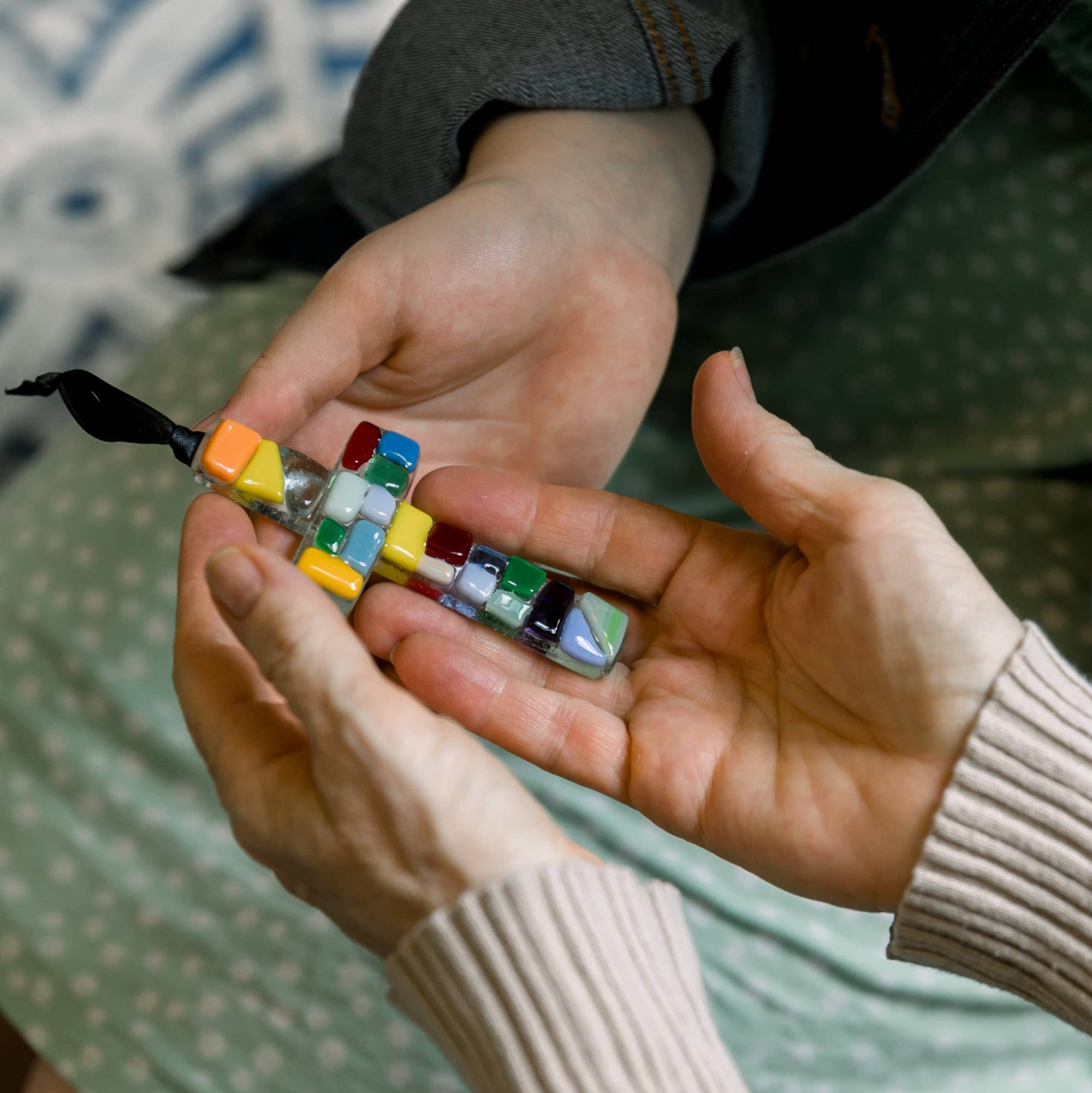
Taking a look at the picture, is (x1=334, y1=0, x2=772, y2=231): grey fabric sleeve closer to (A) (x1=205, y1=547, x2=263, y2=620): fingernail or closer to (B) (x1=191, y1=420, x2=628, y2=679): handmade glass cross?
(B) (x1=191, y1=420, x2=628, y2=679): handmade glass cross

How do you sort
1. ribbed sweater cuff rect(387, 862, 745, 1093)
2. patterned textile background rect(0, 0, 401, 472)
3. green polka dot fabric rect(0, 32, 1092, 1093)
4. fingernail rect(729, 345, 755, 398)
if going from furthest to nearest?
patterned textile background rect(0, 0, 401, 472), green polka dot fabric rect(0, 32, 1092, 1093), fingernail rect(729, 345, 755, 398), ribbed sweater cuff rect(387, 862, 745, 1093)

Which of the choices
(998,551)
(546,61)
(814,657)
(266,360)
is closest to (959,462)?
(998,551)

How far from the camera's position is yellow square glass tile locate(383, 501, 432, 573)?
78cm

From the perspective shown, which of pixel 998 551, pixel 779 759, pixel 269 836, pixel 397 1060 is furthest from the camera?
pixel 998 551

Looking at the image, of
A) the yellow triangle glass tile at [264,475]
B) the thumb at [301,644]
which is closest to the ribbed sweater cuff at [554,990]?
the thumb at [301,644]

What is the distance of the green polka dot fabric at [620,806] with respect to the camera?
873 millimetres

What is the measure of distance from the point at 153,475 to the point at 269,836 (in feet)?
2.04

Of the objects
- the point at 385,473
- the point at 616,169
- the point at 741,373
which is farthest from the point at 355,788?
the point at 616,169

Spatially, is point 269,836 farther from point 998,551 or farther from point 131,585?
point 998,551

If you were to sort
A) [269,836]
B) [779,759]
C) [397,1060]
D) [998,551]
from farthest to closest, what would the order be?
[998,551], [397,1060], [779,759], [269,836]

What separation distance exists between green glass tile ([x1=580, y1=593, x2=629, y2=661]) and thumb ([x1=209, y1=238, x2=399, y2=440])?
263mm

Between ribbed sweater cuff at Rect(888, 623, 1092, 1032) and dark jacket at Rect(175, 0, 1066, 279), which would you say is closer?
ribbed sweater cuff at Rect(888, 623, 1092, 1032)

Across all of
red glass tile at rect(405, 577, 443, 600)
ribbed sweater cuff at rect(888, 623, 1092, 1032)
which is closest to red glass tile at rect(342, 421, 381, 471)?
red glass tile at rect(405, 577, 443, 600)

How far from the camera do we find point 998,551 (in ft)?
3.24
